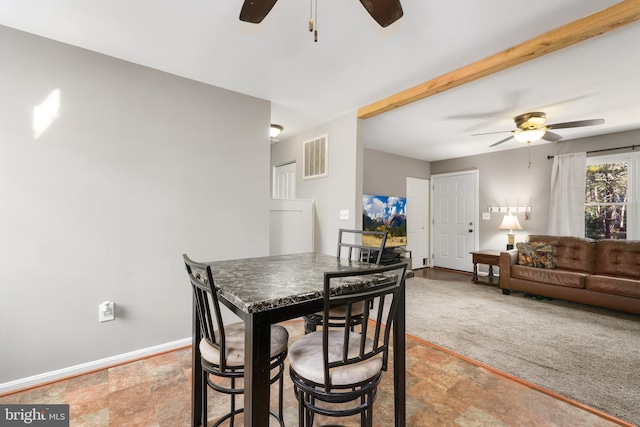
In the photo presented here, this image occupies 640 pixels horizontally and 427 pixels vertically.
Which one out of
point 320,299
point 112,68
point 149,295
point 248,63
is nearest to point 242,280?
point 320,299

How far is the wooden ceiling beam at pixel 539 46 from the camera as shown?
1.60 meters

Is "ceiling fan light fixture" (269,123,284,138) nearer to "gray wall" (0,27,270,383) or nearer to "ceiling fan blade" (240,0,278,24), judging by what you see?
"gray wall" (0,27,270,383)

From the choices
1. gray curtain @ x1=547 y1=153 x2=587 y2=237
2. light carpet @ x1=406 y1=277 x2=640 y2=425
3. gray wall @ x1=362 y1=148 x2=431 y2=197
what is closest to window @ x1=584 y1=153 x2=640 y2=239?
gray curtain @ x1=547 y1=153 x2=587 y2=237

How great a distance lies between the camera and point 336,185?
3436 millimetres

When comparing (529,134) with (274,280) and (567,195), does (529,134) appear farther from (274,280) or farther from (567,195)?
(274,280)

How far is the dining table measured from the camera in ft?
3.23

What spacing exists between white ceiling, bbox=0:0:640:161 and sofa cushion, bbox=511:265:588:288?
201 centimetres

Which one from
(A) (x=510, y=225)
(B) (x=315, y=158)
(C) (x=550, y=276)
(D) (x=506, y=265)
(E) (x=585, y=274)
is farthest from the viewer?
(A) (x=510, y=225)

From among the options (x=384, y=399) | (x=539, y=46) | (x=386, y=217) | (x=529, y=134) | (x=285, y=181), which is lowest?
(x=384, y=399)

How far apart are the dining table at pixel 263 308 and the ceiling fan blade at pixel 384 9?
123 cm

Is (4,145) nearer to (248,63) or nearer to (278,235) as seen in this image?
(248,63)

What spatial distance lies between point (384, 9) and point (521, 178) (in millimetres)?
4947

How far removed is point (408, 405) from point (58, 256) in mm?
2593

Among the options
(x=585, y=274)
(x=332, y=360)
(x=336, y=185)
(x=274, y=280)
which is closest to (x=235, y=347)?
(x=274, y=280)
